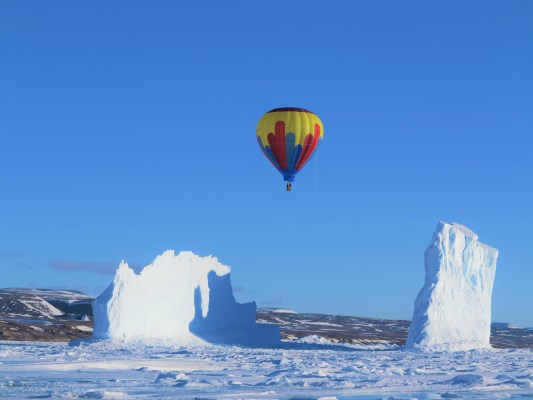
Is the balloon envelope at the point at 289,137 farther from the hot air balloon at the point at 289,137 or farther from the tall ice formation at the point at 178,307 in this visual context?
the tall ice formation at the point at 178,307

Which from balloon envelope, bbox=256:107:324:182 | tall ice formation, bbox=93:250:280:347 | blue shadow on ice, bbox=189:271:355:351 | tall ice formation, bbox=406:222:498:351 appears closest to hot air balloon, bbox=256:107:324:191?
balloon envelope, bbox=256:107:324:182

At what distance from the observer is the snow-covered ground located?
51.6ft

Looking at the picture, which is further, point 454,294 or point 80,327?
point 80,327

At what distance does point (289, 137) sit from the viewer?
121ft

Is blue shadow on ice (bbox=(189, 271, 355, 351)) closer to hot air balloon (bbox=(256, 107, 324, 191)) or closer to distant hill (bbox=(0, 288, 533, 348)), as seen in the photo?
hot air balloon (bbox=(256, 107, 324, 191))

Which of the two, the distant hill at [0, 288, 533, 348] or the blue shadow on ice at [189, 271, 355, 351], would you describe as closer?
the blue shadow on ice at [189, 271, 355, 351]

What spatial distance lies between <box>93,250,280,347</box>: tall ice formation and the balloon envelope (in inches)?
241

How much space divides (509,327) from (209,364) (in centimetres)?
11759

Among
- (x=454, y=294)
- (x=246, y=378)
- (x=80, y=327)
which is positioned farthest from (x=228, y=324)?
(x=80, y=327)

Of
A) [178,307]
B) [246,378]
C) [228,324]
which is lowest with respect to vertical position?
[246,378]

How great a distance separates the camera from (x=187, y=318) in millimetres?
37969

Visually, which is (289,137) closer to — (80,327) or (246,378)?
(246,378)

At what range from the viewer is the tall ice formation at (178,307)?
3481 centimetres

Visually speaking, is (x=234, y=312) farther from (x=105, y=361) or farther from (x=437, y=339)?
(x=105, y=361)
